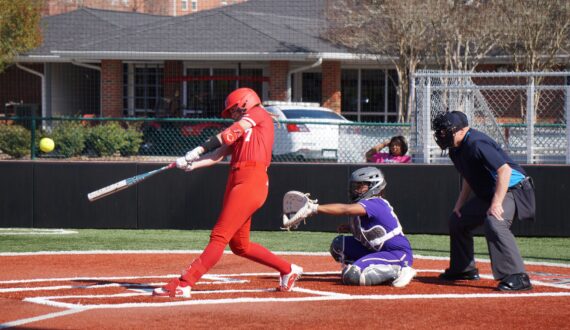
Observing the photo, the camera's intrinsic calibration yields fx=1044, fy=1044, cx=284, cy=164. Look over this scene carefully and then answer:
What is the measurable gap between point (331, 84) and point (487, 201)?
24489mm

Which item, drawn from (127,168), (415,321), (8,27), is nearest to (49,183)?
(127,168)

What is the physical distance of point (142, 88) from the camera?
3466cm

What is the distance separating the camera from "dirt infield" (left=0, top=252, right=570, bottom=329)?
7539mm

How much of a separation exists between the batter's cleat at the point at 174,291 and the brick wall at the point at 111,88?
25347 millimetres

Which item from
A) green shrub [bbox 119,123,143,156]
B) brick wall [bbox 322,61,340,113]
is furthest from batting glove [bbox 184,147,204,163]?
brick wall [bbox 322,61,340,113]

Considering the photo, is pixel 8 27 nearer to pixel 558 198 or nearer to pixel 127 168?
pixel 127 168

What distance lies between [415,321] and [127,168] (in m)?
8.30

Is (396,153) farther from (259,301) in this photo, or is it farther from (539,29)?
(539,29)

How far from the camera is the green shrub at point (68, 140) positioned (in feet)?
55.5

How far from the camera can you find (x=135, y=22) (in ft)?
135

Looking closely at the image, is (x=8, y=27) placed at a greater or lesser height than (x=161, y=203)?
greater

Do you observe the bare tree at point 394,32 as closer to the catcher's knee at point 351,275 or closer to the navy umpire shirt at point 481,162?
the navy umpire shirt at point 481,162

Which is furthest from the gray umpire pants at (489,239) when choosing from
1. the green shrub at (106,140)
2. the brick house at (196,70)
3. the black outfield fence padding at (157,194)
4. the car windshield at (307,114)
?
the brick house at (196,70)

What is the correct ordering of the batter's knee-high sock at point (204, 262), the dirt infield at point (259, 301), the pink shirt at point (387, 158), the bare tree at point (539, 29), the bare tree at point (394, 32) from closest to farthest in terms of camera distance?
1. the dirt infield at point (259, 301)
2. the batter's knee-high sock at point (204, 262)
3. the pink shirt at point (387, 158)
4. the bare tree at point (539, 29)
5. the bare tree at point (394, 32)
